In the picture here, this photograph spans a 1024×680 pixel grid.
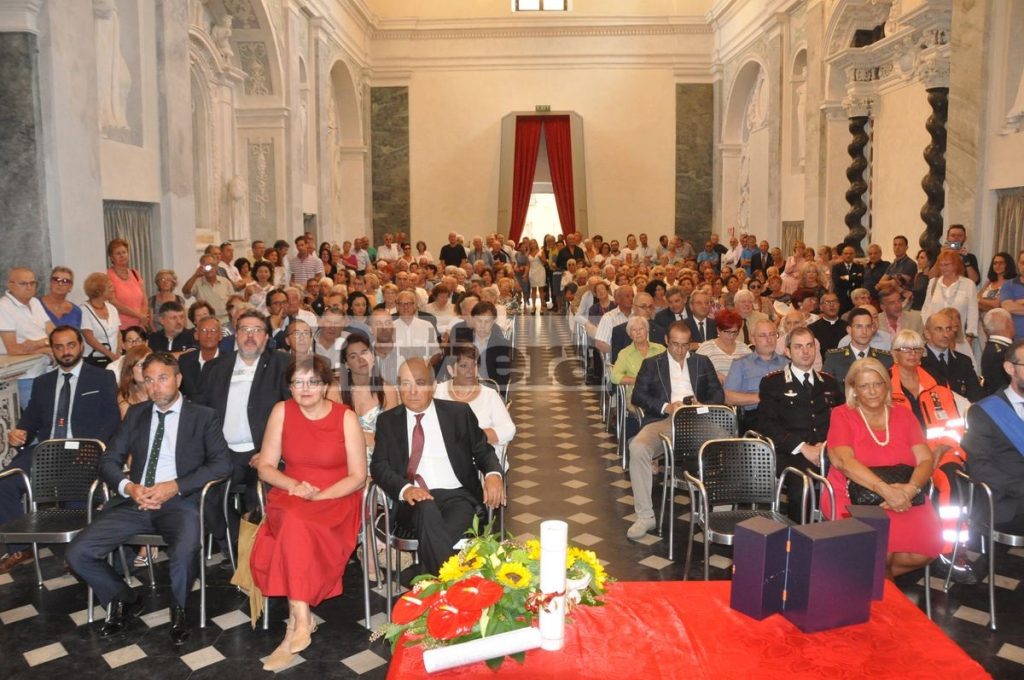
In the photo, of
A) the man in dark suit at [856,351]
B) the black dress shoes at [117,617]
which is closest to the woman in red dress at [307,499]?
the black dress shoes at [117,617]

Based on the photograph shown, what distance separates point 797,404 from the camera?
17.8 feet

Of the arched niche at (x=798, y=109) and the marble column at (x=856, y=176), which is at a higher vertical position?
the arched niche at (x=798, y=109)

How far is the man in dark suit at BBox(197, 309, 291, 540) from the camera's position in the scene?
5.40 metres

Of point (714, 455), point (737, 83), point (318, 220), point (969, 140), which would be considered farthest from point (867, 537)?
point (737, 83)

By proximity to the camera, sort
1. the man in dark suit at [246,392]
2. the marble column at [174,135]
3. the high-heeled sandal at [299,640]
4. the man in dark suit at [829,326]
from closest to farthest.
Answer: the high-heeled sandal at [299,640] → the man in dark suit at [246,392] → the man in dark suit at [829,326] → the marble column at [174,135]

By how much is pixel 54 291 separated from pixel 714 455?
5265 mm

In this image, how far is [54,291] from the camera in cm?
684

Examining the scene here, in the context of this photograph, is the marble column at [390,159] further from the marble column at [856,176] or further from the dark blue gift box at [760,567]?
the dark blue gift box at [760,567]

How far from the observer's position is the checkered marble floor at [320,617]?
414 cm

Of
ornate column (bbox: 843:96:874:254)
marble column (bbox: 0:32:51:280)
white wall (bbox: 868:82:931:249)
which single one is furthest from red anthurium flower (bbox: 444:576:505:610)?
ornate column (bbox: 843:96:874:254)

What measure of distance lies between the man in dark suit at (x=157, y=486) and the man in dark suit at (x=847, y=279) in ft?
29.6

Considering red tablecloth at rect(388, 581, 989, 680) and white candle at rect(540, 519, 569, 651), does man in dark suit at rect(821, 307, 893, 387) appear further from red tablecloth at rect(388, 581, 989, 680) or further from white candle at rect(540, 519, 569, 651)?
white candle at rect(540, 519, 569, 651)

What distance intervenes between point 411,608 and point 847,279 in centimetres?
1009

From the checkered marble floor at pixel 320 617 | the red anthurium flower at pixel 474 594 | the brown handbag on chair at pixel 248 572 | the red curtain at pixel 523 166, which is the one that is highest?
the red curtain at pixel 523 166
